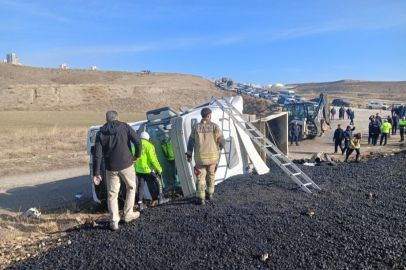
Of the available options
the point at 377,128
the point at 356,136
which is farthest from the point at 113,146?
the point at 377,128

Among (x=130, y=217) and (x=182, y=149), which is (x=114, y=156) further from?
(x=182, y=149)

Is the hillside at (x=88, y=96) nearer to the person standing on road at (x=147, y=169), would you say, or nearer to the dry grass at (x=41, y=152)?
the dry grass at (x=41, y=152)

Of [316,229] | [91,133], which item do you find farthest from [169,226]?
[91,133]

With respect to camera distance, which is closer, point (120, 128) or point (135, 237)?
point (135, 237)

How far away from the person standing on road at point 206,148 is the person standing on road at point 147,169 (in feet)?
2.77

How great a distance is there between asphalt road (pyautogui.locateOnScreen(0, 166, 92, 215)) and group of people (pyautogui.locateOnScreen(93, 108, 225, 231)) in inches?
120

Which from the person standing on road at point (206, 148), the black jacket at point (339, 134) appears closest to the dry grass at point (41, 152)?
the person standing on road at point (206, 148)

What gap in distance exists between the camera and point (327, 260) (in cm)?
387

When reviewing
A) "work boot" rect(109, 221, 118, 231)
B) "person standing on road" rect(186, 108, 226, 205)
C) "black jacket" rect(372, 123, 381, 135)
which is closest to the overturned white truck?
"person standing on road" rect(186, 108, 226, 205)

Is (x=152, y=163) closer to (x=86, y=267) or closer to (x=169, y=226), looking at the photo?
(x=169, y=226)

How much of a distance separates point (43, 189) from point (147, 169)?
5.11 metres

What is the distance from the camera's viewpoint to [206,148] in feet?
20.7

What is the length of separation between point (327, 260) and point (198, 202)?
2651 millimetres

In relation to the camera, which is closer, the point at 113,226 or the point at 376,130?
the point at 113,226
